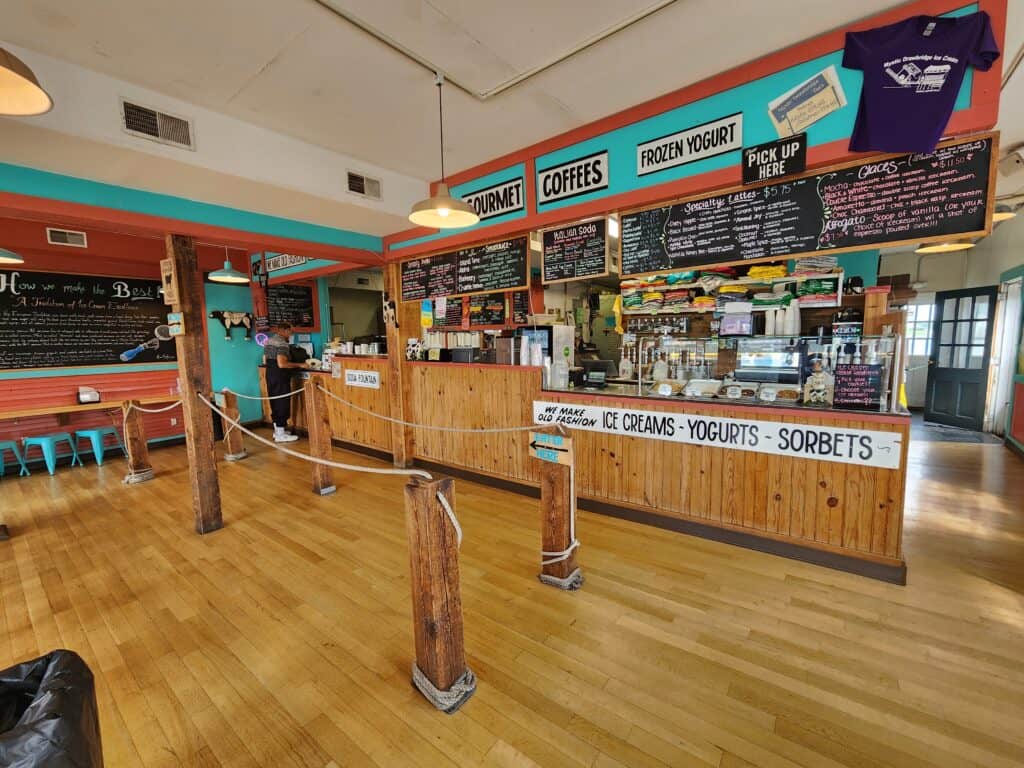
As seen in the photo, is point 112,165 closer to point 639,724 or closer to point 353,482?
A: point 353,482

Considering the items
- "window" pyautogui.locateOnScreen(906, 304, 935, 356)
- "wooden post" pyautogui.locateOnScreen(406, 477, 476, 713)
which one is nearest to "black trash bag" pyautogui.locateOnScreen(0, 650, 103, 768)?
"wooden post" pyautogui.locateOnScreen(406, 477, 476, 713)

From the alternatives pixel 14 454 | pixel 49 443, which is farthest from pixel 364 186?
pixel 14 454

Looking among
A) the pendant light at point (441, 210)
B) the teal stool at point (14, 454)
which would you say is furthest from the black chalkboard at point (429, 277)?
the teal stool at point (14, 454)

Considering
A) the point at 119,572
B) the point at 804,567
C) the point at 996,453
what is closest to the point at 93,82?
the point at 119,572

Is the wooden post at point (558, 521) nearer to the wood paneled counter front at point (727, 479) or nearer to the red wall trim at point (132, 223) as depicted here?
the wood paneled counter front at point (727, 479)

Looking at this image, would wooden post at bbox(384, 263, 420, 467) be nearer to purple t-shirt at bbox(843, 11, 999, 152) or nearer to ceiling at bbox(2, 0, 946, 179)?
ceiling at bbox(2, 0, 946, 179)

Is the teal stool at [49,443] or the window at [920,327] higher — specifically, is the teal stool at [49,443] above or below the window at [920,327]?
below

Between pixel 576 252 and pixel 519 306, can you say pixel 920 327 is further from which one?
pixel 576 252

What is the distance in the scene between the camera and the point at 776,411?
3053mm

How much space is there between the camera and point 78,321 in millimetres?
6008

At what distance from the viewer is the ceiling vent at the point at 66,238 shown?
5.46m

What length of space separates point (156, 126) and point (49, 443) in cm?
481

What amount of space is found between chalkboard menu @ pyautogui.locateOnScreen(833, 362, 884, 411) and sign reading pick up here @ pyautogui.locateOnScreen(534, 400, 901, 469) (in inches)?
7.4

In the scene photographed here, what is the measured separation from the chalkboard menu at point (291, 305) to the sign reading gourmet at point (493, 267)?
4.44 m
